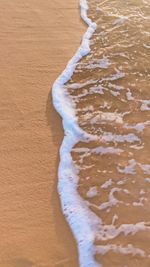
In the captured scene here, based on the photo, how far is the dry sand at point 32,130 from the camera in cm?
172

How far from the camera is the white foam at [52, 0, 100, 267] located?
1.73m

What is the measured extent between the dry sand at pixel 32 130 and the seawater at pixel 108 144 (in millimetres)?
67

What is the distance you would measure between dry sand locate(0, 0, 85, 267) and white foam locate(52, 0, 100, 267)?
3 centimetres

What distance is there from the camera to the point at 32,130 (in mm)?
2268

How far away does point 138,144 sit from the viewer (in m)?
2.24

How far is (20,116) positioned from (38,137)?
20 cm

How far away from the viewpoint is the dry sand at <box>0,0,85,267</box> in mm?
1720

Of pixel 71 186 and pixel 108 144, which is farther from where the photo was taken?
pixel 108 144

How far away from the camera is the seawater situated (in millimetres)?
1765

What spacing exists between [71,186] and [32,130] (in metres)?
0.45

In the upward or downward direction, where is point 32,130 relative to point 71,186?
upward

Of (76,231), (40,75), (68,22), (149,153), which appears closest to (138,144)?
(149,153)

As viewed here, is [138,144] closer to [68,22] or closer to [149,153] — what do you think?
[149,153]

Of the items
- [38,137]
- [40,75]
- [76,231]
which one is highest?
[40,75]
